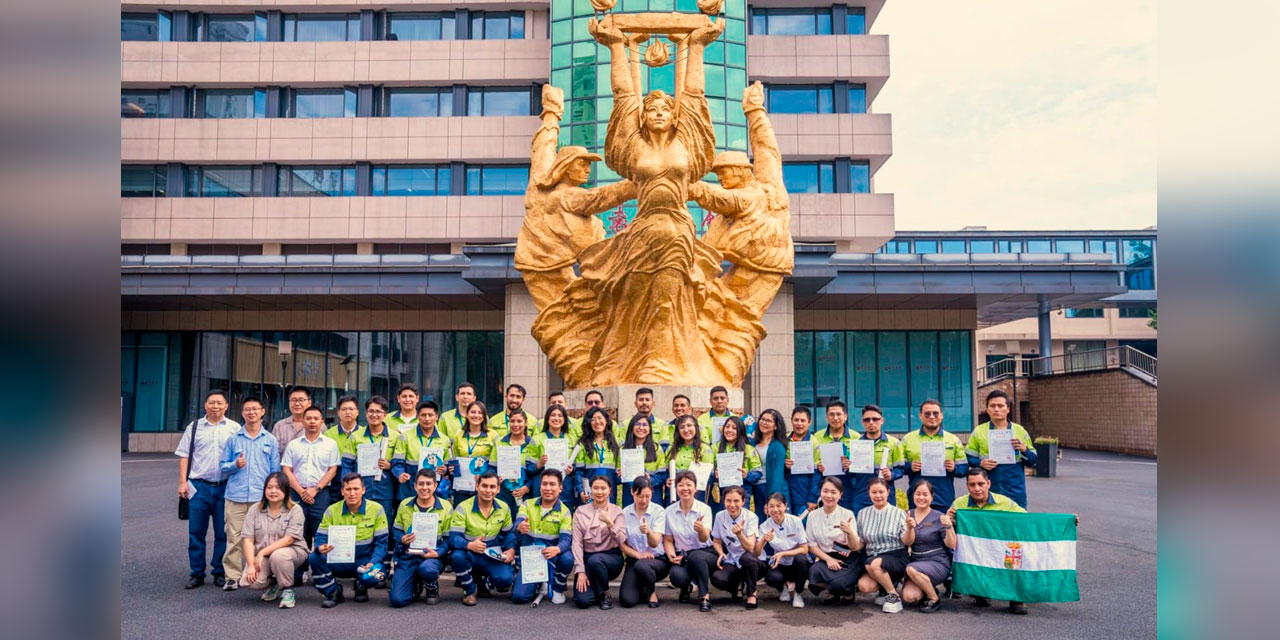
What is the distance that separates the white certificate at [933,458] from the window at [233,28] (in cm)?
2693

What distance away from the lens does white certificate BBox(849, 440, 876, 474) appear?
8.56 m

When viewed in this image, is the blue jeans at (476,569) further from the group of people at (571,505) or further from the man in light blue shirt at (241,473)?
the man in light blue shirt at (241,473)

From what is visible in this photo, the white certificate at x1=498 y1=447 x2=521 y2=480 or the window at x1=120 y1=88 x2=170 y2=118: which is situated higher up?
the window at x1=120 y1=88 x2=170 y2=118

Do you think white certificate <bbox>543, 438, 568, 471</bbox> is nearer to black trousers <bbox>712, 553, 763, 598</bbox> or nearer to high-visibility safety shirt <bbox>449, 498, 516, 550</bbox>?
high-visibility safety shirt <bbox>449, 498, 516, 550</bbox>

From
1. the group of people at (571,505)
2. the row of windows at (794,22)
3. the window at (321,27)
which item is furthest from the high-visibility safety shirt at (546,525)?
the window at (321,27)

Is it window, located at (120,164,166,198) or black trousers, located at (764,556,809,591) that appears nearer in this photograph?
black trousers, located at (764,556,809,591)

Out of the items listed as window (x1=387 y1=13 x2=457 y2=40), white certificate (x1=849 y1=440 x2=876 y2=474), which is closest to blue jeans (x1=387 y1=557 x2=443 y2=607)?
white certificate (x1=849 y1=440 x2=876 y2=474)

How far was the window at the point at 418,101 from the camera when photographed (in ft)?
92.9

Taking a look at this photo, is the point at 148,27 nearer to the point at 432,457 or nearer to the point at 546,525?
the point at 432,457

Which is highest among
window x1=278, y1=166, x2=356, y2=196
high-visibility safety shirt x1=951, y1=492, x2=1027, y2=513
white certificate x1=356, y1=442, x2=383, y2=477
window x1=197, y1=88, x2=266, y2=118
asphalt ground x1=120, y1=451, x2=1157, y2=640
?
window x1=197, y1=88, x2=266, y2=118

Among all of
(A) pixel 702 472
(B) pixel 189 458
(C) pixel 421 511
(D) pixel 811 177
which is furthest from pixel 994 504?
(D) pixel 811 177

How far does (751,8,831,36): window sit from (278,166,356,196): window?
1325cm

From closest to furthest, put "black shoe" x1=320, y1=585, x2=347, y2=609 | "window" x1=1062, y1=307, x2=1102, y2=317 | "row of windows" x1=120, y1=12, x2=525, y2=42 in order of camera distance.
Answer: "black shoe" x1=320, y1=585, x2=347, y2=609 < "row of windows" x1=120, y1=12, x2=525, y2=42 < "window" x1=1062, y1=307, x2=1102, y2=317

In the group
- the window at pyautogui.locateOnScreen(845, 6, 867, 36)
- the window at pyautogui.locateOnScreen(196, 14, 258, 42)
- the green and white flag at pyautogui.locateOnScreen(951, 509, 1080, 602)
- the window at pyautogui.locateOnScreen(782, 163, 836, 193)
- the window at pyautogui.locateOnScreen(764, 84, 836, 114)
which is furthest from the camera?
the window at pyautogui.locateOnScreen(196, 14, 258, 42)
